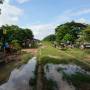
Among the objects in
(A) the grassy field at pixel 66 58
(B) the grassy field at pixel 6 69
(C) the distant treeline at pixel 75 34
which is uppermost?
(C) the distant treeline at pixel 75 34

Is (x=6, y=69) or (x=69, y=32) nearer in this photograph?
(x=6, y=69)

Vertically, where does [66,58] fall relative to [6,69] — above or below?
above

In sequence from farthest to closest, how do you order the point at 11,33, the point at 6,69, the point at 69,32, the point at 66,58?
the point at 69,32 → the point at 11,33 → the point at 66,58 → the point at 6,69

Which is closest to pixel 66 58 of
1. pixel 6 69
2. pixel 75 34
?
pixel 6 69

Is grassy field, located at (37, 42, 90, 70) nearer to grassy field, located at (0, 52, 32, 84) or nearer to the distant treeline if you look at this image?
grassy field, located at (0, 52, 32, 84)

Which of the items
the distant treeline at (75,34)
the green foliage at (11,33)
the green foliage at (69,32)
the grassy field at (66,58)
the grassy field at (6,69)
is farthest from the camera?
the green foliage at (69,32)

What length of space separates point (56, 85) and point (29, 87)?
5.14 ft

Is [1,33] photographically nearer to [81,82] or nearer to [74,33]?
[81,82]

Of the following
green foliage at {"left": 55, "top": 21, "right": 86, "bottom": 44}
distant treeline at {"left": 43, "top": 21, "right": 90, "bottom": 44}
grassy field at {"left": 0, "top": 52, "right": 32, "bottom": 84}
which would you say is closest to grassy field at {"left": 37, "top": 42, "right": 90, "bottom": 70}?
grassy field at {"left": 0, "top": 52, "right": 32, "bottom": 84}

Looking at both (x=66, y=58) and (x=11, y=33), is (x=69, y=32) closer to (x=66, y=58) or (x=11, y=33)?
(x=11, y=33)

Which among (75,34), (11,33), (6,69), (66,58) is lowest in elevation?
(6,69)

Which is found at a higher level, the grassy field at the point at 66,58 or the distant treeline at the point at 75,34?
the distant treeline at the point at 75,34

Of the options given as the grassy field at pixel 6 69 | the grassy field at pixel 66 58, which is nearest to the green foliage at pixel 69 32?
the grassy field at pixel 66 58

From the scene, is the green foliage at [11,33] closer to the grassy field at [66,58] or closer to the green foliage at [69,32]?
the grassy field at [66,58]
